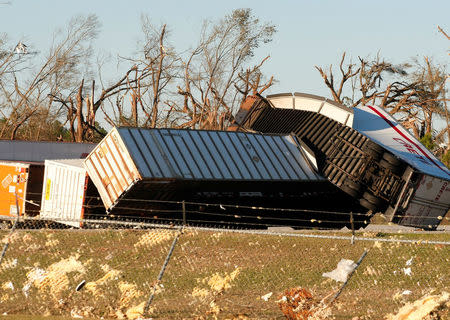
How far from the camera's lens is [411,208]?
77.0 feet

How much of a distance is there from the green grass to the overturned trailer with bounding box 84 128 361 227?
68.9 inches

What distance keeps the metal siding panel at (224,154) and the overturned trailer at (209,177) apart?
4cm

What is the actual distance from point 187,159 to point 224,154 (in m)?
1.61

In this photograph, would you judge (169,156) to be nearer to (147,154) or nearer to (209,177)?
(147,154)

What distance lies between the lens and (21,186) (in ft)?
85.2

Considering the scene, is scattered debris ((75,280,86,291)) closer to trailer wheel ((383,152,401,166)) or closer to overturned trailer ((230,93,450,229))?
overturned trailer ((230,93,450,229))

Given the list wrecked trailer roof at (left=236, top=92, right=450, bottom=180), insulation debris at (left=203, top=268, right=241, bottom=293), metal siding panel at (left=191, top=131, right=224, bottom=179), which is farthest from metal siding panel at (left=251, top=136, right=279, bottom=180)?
insulation debris at (left=203, top=268, right=241, bottom=293)

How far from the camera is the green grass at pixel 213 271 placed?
39.0 feet

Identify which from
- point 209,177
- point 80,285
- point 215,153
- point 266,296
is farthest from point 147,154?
point 266,296

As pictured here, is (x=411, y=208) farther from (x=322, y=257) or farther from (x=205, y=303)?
(x=205, y=303)

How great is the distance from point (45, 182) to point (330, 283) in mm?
14098

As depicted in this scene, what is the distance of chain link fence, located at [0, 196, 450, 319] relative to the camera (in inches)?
449

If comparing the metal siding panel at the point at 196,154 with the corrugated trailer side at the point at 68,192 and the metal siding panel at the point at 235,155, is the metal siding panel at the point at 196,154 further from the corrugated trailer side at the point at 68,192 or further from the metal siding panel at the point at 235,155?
the corrugated trailer side at the point at 68,192

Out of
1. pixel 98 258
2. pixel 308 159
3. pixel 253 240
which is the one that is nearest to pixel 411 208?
pixel 308 159
